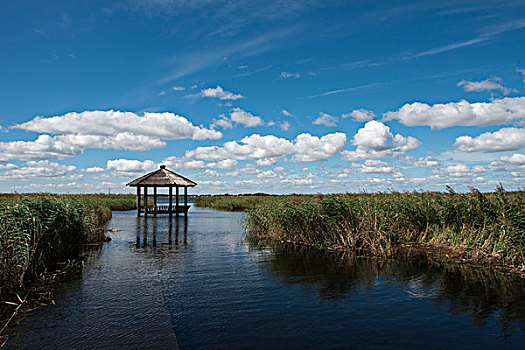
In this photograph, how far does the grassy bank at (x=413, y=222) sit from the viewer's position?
12453mm

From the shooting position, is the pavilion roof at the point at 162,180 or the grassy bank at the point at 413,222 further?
the pavilion roof at the point at 162,180

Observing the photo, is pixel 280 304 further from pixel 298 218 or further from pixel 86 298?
pixel 298 218

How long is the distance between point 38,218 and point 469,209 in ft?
50.3

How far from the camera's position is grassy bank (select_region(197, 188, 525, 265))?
12.5 meters

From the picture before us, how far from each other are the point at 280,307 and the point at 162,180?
28.0m

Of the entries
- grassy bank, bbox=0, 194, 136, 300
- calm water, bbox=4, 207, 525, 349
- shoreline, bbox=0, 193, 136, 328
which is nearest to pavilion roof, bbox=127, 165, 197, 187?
grassy bank, bbox=0, 194, 136, 300

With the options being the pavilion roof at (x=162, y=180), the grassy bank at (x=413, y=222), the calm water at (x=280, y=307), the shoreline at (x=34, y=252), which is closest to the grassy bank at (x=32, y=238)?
the shoreline at (x=34, y=252)

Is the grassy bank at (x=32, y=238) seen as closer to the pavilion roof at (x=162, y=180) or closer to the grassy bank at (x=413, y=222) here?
the grassy bank at (x=413, y=222)

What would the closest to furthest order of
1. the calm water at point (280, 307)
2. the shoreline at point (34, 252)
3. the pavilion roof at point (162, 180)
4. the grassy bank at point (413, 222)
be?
the calm water at point (280, 307)
the shoreline at point (34, 252)
the grassy bank at point (413, 222)
the pavilion roof at point (162, 180)

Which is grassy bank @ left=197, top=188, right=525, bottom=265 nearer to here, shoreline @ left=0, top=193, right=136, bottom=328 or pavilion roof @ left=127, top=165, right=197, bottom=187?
shoreline @ left=0, top=193, right=136, bottom=328

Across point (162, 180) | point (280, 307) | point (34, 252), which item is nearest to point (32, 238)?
point (34, 252)

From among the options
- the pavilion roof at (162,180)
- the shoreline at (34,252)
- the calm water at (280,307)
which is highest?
the pavilion roof at (162,180)

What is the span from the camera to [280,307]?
8.91m

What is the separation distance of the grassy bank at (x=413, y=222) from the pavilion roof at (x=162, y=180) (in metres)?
18.2
